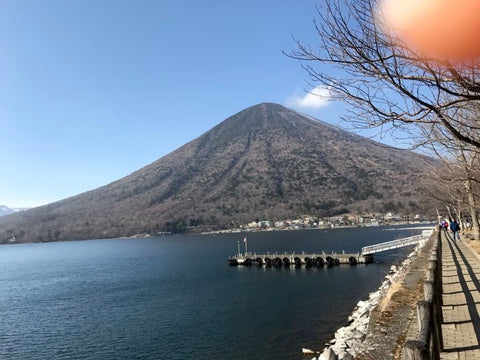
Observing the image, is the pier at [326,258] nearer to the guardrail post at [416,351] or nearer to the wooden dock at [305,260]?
the wooden dock at [305,260]

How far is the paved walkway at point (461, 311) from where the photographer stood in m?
6.91

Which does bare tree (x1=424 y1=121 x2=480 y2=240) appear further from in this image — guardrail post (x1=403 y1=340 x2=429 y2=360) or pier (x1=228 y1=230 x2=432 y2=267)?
pier (x1=228 y1=230 x2=432 y2=267)

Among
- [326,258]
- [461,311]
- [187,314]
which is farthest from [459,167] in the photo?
[326,258]

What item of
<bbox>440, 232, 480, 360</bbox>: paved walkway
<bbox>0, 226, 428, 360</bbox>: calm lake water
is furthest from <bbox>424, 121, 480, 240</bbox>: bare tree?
<bbox>0, 226, 428, 360</bbox>: calm lake water

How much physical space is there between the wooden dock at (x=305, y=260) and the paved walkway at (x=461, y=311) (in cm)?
3645

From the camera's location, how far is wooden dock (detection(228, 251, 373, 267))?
52.3 m

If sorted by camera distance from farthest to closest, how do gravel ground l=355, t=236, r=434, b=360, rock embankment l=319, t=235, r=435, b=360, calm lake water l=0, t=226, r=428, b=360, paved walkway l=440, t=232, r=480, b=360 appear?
calm lake water l=0, t=226, r=428, b=360, rock embankment l=319, t=235, r=435, b=360, gravel ground l=355, t=236, r=434, b=360, paved walkway l=440, t=232, r=480, b=360

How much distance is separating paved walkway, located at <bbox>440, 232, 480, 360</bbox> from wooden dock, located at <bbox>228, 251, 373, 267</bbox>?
120 feet

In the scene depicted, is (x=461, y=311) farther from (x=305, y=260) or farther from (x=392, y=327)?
(x=305, y=260)

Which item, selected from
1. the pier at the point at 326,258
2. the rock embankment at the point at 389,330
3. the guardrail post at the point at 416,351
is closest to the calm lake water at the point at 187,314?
the pier at the point at 326,258

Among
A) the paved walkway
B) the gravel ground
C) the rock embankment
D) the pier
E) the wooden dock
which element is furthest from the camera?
the wooden dock

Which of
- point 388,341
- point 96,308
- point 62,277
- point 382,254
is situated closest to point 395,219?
point 382,254

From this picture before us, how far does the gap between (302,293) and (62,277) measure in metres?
42.6

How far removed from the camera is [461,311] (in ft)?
30.8
